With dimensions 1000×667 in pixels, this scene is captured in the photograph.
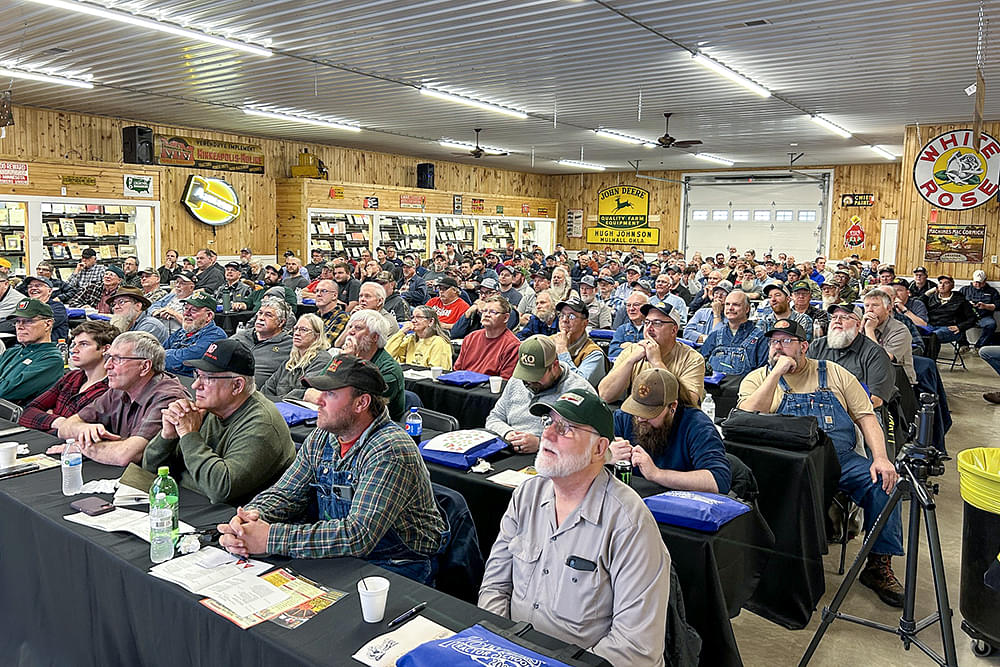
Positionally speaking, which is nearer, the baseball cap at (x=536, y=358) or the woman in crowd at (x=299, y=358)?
the baseball cap at (x=536, y=358)

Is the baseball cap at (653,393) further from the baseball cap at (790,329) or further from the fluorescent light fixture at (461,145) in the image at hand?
the fluorescent light fixture at (461,145)

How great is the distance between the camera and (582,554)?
2328 millimetres

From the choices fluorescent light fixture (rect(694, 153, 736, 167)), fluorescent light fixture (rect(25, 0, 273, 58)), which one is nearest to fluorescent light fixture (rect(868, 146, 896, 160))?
fluorescent light fixture (rect(694, 153, 736, 167))

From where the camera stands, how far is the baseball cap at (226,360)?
3330 millimetres

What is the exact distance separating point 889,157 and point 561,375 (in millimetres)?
19533

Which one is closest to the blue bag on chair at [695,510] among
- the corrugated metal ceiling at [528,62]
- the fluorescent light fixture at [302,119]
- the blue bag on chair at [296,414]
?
the blue bag on chair at [296,414]

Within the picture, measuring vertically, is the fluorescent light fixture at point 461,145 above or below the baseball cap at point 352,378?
above

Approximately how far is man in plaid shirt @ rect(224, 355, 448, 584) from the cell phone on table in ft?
1.88

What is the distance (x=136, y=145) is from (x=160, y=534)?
46.3 ft

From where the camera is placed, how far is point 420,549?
2781 mm

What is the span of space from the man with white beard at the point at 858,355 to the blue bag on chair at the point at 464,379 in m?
2.69

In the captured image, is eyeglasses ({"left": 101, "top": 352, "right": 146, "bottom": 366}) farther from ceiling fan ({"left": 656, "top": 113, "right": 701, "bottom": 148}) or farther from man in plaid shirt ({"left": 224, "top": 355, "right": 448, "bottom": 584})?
ceiling fan ({"left": 656, "top": 113, "right": 701, "bottom": 148})

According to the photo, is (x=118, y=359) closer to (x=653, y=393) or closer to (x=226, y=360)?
(x=226, y=360)

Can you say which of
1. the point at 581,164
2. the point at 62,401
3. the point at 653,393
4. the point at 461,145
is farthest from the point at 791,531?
the point at 581,164
